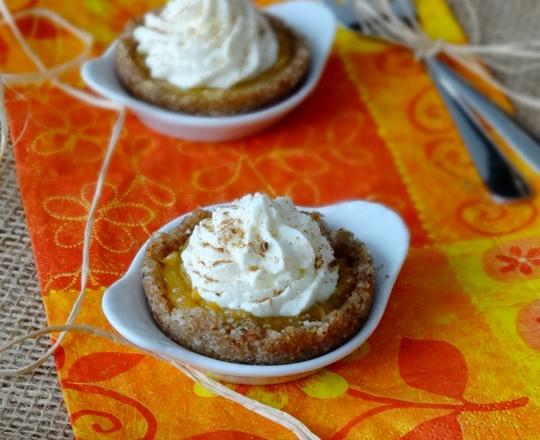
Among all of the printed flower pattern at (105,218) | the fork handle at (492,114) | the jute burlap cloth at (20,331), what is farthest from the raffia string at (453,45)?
the jute burlap cloth at (20,331)

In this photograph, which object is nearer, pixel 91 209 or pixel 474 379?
pixel 474 379

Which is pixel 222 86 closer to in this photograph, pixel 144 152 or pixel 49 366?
pixel 144 152

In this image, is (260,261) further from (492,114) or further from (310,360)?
(492,114)

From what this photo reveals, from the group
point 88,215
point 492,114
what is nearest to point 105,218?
point 88,215

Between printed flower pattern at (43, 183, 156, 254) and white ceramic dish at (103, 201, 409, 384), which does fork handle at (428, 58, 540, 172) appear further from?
printed flower pattern at (43, 183, 156, 254)

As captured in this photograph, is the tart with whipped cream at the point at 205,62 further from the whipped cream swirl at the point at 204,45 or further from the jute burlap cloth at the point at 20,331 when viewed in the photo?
the jute burlap cloth at the point at 20,331

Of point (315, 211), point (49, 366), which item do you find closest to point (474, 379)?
point (315, 211)

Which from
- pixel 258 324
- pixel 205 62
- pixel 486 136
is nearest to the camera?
pixel 258 324
